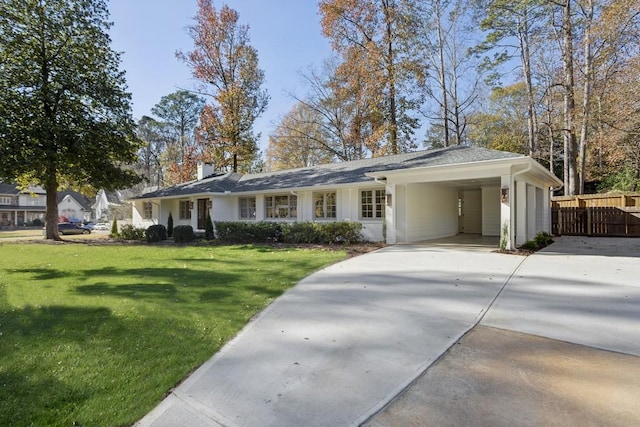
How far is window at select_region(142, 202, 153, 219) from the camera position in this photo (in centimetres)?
2420

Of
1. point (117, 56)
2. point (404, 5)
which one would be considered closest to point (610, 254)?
point (404, 5)

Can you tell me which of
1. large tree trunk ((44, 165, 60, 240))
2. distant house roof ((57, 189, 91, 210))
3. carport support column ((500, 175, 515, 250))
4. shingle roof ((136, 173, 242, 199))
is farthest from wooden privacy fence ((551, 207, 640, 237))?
distant house roof ((57, 189, 91, 210))

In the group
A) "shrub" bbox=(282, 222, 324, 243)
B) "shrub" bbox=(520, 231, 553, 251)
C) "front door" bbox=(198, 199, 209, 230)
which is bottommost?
"shrub" bbox=(520, 231, 553, 251)

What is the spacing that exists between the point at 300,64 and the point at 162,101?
22663mm

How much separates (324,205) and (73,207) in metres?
57.4

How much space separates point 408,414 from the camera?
253 cm

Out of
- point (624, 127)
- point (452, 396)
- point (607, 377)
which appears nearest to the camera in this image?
point (452, 396)

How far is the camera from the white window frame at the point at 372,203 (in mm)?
14148

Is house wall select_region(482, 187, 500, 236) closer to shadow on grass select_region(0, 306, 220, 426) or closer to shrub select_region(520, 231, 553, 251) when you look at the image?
shrub select_region(520, 231, 553, 251)

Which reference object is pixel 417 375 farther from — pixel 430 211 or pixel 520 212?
pixel 430 211

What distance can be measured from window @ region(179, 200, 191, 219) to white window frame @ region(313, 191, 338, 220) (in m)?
9.66

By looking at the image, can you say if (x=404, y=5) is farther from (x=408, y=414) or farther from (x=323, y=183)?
(x=408, y=414)

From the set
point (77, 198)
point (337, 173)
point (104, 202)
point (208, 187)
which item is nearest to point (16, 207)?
point (77, 198)

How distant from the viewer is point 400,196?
12945mm
